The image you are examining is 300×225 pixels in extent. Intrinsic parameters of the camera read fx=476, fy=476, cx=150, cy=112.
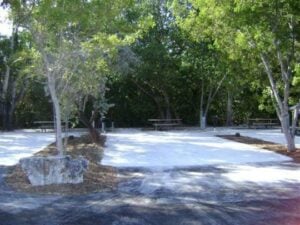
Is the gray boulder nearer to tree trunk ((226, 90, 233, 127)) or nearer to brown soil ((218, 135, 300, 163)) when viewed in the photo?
brown soil ((218, 135, 300, 163))

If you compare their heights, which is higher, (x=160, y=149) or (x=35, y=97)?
(x=35, y=97)

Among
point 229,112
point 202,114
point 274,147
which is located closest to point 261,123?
point 229,112

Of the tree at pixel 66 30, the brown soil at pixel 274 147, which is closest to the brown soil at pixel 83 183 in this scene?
the tree at pixel 66 30

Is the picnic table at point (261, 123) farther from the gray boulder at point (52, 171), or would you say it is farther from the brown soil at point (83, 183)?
the gray boulder at point (52, 171)

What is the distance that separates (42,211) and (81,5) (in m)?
4.25

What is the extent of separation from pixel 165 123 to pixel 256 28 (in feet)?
47.5

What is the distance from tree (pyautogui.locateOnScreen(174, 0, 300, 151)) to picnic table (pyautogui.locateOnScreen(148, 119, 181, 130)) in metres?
11.2

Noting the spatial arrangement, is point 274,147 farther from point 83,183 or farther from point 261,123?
point 261,123

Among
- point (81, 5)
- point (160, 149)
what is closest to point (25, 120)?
point (160, 149)

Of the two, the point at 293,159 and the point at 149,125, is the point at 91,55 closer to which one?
the point at 293,159

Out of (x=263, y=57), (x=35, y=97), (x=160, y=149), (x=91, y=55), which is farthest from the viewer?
(x=35, y=97)

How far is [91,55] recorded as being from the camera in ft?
35.6

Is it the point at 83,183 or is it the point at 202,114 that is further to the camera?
the point at 202,114

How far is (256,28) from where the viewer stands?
496 inches
